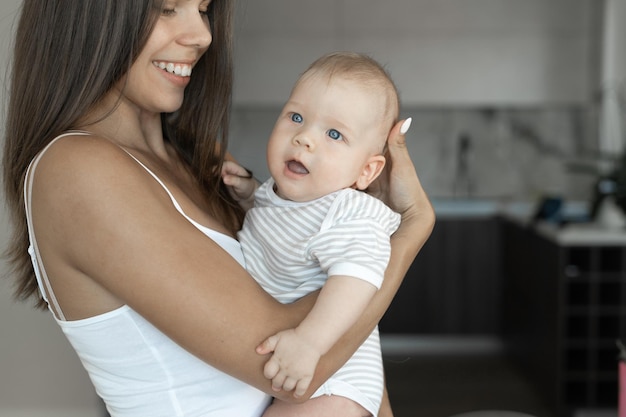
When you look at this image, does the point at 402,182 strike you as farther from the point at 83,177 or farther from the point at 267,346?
the point at 83,177

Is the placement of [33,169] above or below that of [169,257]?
above

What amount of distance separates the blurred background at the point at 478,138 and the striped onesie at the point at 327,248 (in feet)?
10.7

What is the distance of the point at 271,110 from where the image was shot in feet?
20.8

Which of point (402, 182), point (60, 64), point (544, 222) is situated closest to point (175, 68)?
point (60, 64)

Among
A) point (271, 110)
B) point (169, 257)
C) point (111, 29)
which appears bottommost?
point (271, 110)

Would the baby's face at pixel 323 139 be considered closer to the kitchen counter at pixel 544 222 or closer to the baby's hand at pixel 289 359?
the baby's hand at pixel 289 359

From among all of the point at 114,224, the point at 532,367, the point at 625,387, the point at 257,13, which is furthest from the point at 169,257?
the point at 257,13

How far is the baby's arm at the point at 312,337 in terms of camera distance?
46.9 inches

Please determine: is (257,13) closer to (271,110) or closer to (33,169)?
(271,110)

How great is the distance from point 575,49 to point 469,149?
41.4 inches

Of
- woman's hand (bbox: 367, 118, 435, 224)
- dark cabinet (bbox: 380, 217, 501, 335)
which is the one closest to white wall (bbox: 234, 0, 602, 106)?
dark cabinet (bbox: 380, 217, 501, 335)

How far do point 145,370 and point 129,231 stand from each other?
0.86 feet

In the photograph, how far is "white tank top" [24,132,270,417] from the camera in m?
1.26

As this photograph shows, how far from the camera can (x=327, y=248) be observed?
1318 millimetres
